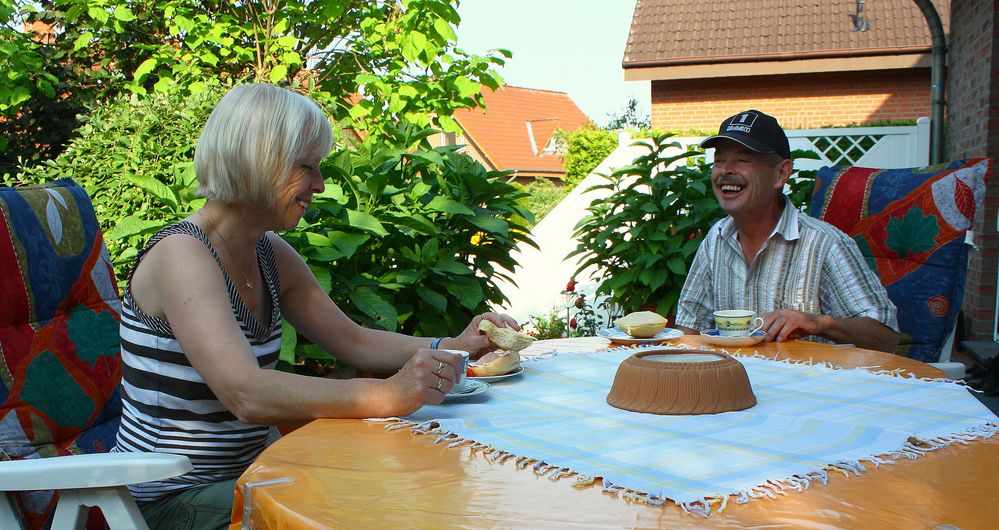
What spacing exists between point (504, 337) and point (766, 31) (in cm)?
1478

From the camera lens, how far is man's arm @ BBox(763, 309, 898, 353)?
2363 millimetres

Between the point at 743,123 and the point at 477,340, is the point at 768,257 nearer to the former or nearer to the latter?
the point at 743,123

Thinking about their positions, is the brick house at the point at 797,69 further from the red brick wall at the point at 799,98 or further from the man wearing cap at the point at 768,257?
the man wearing cap at the point at 768,257

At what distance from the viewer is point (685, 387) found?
4.88 ft

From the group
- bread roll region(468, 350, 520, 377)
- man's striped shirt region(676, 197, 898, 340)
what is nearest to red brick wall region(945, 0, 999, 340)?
man's striped shirt region(676, 197, 898, 340)

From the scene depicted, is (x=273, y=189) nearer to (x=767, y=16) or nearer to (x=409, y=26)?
(x=409, y=26)

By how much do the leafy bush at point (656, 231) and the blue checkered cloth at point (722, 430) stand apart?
2332mm

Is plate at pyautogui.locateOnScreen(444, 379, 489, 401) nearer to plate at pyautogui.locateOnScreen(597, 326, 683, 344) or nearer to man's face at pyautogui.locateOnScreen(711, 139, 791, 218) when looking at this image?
plate at pyautogui.locateOnScreen(597, 326, 683, 344)

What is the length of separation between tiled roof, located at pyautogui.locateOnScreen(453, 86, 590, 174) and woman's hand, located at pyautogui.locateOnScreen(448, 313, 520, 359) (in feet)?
99.0

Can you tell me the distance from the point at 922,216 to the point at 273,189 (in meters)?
2.47

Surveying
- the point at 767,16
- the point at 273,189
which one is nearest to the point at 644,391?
the point at 273,189

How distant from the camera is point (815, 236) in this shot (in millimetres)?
2844

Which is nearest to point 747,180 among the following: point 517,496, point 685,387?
point 685,387

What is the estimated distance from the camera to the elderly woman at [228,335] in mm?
1548
